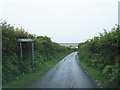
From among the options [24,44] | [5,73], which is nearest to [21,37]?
[24,44]

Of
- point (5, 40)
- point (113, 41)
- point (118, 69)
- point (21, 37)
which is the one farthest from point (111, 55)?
point (21, 37)

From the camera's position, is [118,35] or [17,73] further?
[17,73]

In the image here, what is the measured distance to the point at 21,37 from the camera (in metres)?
16.4

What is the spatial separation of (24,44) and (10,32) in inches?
141

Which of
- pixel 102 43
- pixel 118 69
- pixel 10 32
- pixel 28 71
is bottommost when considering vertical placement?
pixel 28 71

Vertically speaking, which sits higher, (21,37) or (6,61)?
(21,37)

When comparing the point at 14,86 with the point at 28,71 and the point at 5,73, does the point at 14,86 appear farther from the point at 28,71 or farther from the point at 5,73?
the point at 28,71

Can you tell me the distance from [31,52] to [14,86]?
30.8ft

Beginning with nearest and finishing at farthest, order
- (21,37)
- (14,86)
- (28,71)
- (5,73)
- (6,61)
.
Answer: (14,86) → (5,73) → (6,61) → (28,71) → (21,37)

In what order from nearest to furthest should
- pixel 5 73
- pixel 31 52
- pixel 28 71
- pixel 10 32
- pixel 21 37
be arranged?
1. pixel 5 73
2. pixel 10 32
3. pixel 28 71
4. pixel 21 37
5. pixel 31 52

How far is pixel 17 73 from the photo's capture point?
12500mm

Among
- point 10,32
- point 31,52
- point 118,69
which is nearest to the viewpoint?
point 118,69

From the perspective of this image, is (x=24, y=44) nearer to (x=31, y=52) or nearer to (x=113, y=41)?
(x=31, y=52)

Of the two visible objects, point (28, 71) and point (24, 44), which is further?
point (24, 44)
